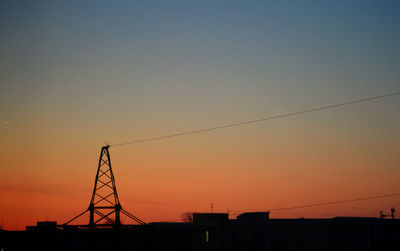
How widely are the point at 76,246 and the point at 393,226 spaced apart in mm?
54378

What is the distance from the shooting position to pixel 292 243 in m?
81.7

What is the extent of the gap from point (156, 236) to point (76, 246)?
1428cm

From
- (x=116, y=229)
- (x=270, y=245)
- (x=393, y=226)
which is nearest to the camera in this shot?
(x=116, y=229)

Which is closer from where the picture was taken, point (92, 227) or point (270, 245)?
point (92, 227)

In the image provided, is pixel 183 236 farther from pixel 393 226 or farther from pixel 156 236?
pixel 393 226

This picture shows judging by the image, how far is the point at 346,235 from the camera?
83625 millimetres

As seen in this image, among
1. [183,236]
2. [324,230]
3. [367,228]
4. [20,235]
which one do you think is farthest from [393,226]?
[20,235]

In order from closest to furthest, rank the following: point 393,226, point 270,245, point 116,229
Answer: point 116,229 < point 270,245 < point 393,226

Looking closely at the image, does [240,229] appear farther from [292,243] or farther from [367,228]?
[367,228]

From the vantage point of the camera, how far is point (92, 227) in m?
75.8

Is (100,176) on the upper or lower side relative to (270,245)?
upper

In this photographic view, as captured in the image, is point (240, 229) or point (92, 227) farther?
point (240, 229)

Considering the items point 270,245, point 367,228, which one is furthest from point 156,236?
point 367,228

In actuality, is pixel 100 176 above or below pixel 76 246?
above
